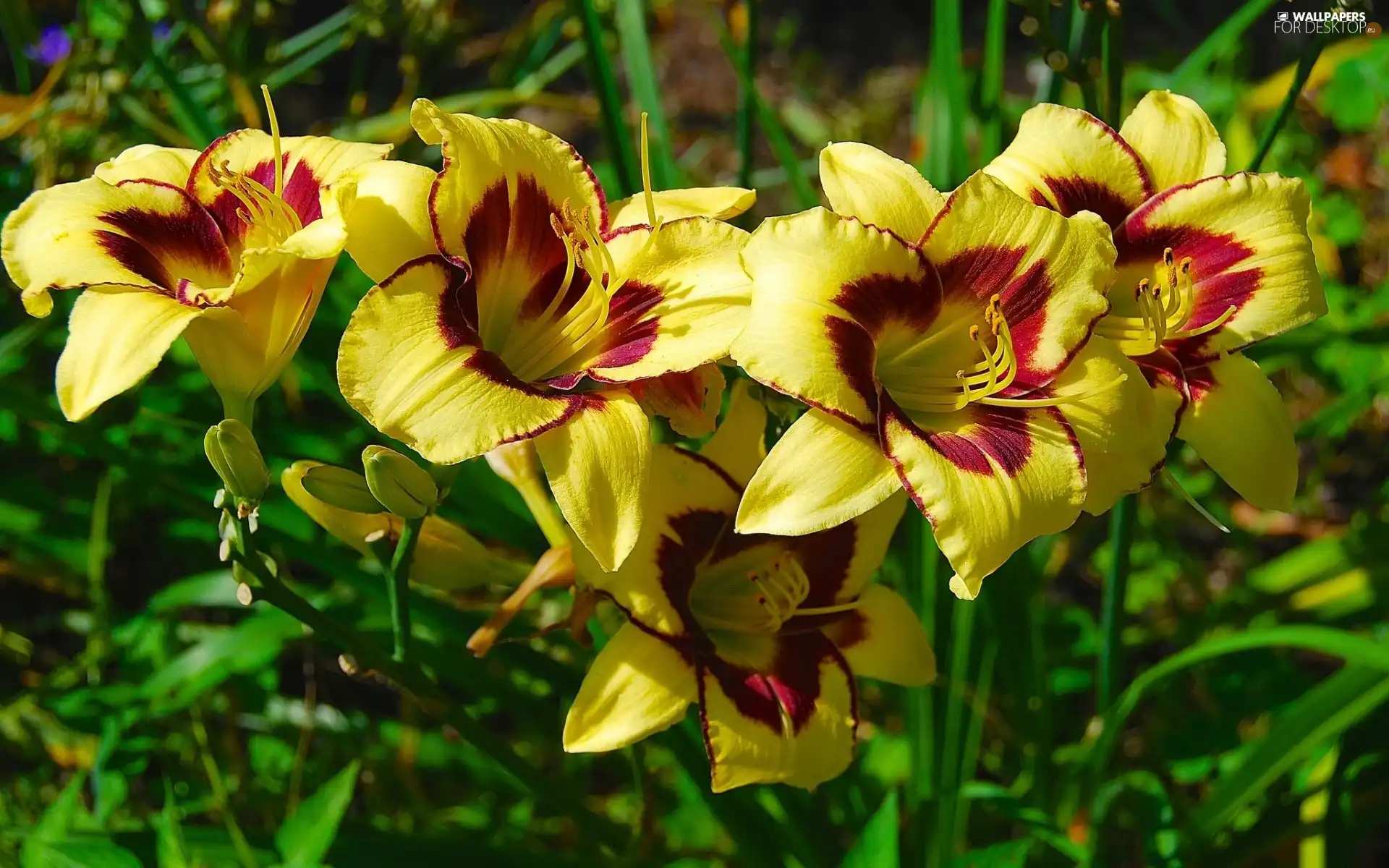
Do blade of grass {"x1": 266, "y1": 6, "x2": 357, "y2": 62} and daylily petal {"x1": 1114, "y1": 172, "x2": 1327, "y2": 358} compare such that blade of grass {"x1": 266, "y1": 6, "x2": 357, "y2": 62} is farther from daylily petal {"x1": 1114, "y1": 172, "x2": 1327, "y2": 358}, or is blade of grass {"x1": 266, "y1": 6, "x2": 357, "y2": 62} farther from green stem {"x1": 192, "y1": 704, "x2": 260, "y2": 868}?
daylily petal {"x1": 1114, "y1": 172, "x2": 1327, "y2": 358}

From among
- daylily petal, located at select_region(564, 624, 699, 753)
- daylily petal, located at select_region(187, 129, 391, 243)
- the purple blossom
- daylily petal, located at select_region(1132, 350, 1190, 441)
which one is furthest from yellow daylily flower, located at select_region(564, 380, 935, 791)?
the purple blossom

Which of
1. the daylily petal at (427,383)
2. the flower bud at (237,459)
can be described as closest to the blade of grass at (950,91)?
the daylily petal at (427,383)

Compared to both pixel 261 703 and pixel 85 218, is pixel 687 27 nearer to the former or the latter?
pixel 261 703

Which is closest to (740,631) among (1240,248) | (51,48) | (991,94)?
(1240,248)

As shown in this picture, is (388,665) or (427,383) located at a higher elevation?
(427,383)

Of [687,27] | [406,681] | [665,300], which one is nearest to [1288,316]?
[665,300]

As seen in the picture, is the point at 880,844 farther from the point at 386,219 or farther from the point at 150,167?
the point at 150,167
